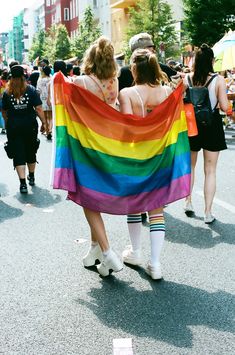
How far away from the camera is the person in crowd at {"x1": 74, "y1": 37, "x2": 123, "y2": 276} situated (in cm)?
488

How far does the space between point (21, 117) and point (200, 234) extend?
13.2 ft

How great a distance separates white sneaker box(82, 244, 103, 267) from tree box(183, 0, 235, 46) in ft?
125

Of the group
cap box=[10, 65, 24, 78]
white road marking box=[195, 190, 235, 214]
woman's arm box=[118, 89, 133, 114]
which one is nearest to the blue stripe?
woman's arm box=[118, 89, 133, 114]

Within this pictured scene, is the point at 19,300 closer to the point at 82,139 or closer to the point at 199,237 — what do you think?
the point at 82,139

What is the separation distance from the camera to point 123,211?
503cm

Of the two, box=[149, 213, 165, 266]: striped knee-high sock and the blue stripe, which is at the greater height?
the blue stripe

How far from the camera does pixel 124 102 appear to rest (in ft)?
16.8

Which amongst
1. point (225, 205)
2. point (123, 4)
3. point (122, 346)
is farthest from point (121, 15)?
point (122, 346)

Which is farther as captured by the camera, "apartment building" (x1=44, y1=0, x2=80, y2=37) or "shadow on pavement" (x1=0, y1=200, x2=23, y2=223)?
"apartment building" (x1=44, y1=0, x2=80, y2=37)

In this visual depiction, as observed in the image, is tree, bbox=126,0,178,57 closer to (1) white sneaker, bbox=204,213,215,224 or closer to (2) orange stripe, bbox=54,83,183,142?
(1) white sneaker, bbox=204,213,215,224

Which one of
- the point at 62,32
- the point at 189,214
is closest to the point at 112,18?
the point at 62,32

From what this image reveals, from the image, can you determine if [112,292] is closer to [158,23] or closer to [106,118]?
[106,118]

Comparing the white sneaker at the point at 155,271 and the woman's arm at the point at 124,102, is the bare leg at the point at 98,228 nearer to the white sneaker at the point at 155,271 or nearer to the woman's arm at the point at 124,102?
the white sneaker at the point at 155,271

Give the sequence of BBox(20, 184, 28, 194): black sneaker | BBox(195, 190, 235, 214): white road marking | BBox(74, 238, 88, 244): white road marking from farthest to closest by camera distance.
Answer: BBox(20, 184, 28, 194): black sneaker
BBox(195, 190, 235, 214): white road marking
BBox(74, 238, 88, 244): white road marking
